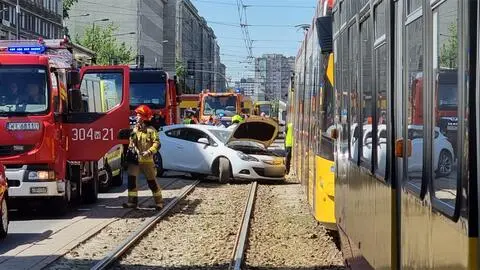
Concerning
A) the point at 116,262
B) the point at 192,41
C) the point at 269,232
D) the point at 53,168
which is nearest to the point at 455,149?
the point at 116,262

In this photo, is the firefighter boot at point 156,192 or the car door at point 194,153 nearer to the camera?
the firefighter boot at point 156,192

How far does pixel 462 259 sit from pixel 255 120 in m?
23.7

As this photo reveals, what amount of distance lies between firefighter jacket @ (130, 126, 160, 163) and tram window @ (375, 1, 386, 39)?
1008cm

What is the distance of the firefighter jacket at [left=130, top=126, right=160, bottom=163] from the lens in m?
15.0

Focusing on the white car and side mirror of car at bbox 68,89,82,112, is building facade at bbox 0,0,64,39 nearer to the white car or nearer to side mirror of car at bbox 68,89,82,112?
the white car

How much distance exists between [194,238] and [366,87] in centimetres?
657

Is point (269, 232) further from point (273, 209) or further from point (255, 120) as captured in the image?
point (255, 120)

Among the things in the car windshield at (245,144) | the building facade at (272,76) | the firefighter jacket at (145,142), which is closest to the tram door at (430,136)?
the firefighter jacket at (145,142)

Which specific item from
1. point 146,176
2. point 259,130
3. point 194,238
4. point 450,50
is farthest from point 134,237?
point 259,130

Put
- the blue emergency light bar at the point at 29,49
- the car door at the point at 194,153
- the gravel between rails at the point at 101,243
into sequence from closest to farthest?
the gravel between rails at the point at 101,243 → the blue emergency light bar at the point at 29,49 → the car door at the point at 194,153

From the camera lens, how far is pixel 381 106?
5035mm

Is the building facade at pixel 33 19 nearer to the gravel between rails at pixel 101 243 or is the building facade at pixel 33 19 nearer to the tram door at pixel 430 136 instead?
the gravel between rails at pixel 101 243

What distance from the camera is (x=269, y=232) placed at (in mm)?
12828

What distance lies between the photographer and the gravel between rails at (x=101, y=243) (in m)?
9.60
